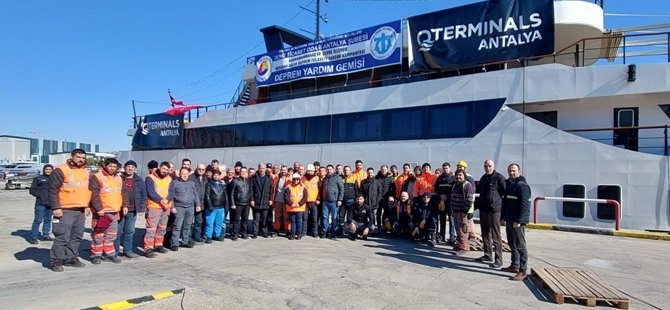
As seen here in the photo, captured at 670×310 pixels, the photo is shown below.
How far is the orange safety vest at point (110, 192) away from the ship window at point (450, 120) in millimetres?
7591

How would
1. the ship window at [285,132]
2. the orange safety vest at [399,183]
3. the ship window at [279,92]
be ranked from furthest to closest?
the ship window at [279,92]
the ship window at [285,132]
the orange safety vest at [399,183]

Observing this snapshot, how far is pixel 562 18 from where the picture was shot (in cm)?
1016

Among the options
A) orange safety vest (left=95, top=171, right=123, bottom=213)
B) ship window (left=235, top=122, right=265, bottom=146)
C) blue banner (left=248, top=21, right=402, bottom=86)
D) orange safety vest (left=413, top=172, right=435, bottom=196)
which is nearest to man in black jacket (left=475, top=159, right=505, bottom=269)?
orange safety vest (left=413, top=172, right=435, bottom=196)

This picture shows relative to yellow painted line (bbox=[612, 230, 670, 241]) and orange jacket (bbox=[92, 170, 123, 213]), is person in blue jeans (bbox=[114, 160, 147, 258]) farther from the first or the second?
yellow painted line (bbox=[612, 230, 670, 241])

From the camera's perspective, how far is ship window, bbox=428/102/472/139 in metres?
10.2

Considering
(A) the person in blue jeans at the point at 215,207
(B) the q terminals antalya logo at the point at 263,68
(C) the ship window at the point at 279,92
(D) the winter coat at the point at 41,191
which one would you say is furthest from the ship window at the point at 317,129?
(D) the winter coat at the point at 41,191

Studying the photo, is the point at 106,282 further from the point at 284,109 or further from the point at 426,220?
the point at 284,109

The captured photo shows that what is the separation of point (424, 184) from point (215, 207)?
3973 mm

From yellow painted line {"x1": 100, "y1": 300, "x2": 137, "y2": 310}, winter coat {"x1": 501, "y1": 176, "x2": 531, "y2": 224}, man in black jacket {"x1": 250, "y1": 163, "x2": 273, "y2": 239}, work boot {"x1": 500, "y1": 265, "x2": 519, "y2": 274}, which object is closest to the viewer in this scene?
yellow painted line {"x1": 100, "y1": 300, "x2": 137, "y2": 310}

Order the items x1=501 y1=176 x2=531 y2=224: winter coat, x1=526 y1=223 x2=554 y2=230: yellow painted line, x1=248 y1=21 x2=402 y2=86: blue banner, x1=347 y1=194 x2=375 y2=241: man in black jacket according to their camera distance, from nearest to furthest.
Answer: x1=501 y1=176 x2=531 y2=224: winter coat
x1=347 y1=194 x2=375 y2=241: man in black jacket
x1=526 y1=223 x2=554 y2=230: yellow painted line
x1=248 y1=21 x2=402 y2=86: blue banner

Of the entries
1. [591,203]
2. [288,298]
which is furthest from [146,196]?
[591,203]

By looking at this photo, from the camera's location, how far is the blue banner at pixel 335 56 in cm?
1233

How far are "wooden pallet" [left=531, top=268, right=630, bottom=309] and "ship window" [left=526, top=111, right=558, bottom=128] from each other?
5.73 metres

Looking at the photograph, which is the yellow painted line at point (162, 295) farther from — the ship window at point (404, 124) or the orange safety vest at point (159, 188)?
the ship window at point (404, 124)
